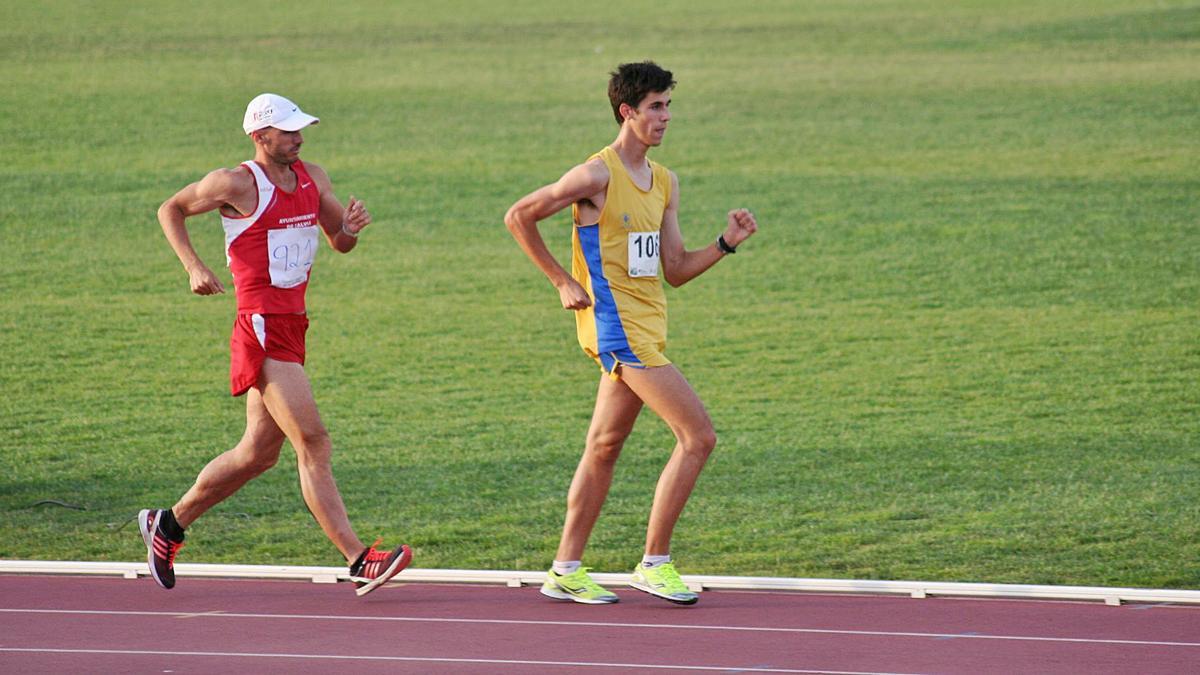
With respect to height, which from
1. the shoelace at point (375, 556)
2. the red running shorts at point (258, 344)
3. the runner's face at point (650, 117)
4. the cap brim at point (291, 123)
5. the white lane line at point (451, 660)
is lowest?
the white lane line at point (451, 660)

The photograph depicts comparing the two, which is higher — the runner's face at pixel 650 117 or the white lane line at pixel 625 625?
the runner's face at pixel 650 117

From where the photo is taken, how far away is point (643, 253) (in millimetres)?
7812

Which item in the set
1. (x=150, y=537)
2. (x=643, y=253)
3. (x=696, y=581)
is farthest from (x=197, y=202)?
(x=696, y=581)

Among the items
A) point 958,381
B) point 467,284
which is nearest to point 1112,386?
point 958,381

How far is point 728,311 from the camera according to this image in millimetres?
18766

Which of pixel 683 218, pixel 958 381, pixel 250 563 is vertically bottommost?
pixel 250 563

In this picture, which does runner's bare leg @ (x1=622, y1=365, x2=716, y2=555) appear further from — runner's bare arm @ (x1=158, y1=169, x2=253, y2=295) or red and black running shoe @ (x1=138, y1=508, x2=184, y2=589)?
red and black running shoe @ (x1=138, y1=508, x2=184, y2=589)

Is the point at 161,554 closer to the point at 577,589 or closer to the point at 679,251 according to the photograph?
the point at 577,589

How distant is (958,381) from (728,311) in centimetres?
405

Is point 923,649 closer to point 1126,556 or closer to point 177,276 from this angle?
point 1126,556

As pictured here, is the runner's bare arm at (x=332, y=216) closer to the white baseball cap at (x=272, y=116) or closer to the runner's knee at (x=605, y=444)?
the white baseball cap at (x=272, y=116)

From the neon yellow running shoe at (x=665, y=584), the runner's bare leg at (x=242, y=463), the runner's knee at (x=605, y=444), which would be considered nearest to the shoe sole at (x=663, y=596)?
the neon yellow running shoe at (x=665, y=584)

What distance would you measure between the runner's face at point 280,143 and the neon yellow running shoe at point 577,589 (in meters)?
1.99

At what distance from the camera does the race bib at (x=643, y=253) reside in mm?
7785
